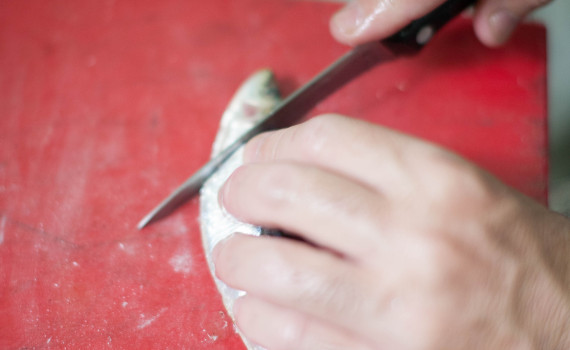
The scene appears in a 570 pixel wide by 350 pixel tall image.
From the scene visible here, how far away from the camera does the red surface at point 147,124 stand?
0.91 metres

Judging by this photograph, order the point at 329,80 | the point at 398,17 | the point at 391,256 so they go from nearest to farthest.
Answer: the point at 391,256, the point at 398,17, the point at 329,80

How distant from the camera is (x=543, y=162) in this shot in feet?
3.56

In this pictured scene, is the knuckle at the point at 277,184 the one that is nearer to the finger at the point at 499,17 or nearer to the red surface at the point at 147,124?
the red surface at the point at 147,124

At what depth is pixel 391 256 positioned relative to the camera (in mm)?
610

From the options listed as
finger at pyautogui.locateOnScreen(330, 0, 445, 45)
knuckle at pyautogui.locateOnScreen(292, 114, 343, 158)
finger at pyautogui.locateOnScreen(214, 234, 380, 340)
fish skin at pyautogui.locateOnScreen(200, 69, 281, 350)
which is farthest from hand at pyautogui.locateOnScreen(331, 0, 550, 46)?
finger at pyautogui.locateOnScreen(214, 234, 380, 340)

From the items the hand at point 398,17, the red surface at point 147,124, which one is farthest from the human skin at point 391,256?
the hand at point 398,17

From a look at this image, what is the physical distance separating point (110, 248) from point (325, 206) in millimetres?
542

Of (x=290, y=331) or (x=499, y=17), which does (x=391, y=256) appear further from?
(x=499, y=17)

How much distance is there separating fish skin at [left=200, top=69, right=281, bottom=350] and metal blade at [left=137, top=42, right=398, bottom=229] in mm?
25

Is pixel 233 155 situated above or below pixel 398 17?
below

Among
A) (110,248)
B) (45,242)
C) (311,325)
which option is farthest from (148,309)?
(311,325)

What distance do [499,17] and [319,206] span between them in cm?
81

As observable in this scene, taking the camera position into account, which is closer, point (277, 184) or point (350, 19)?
point (277, 184)

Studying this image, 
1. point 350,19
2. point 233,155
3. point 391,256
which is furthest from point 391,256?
point 350,19
